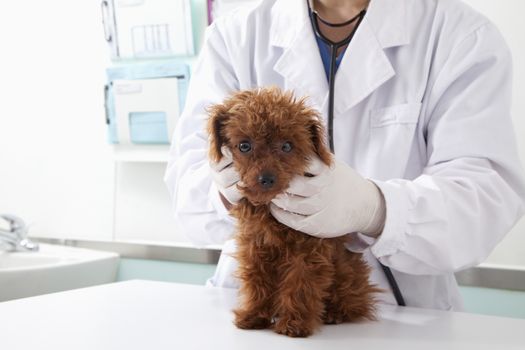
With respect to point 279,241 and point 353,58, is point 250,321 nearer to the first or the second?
point 279,241

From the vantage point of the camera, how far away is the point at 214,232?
4.00 ft

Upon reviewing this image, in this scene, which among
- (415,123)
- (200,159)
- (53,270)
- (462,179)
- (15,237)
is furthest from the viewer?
(15,237)

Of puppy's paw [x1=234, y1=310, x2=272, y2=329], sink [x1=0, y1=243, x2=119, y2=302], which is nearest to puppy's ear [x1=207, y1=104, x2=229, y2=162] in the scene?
puppy's paw [x1=234, y1=310, x2=272, y2=329]

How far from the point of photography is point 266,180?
77cm

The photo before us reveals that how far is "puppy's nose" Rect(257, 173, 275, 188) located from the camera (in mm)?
771

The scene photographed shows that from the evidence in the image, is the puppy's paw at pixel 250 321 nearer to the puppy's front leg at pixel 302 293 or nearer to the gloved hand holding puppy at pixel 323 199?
the puppy's front leg at pixel 302 293

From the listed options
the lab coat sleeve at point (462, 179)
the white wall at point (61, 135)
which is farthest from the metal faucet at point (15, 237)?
the lab coat sleeve at point (462, 179)

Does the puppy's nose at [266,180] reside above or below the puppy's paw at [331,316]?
above

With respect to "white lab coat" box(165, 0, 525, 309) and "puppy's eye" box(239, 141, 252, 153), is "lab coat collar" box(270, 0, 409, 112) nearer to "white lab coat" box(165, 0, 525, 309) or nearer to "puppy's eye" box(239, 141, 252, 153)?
"white lab coat" box(165, 0, 525, 309)

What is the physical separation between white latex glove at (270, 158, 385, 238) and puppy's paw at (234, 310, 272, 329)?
0.15m

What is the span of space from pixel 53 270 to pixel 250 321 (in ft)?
3.91

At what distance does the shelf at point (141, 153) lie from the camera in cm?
216

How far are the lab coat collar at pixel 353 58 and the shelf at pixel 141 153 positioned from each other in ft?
3.30

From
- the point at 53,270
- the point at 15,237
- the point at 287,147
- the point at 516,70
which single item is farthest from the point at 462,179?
the point at 15,237
